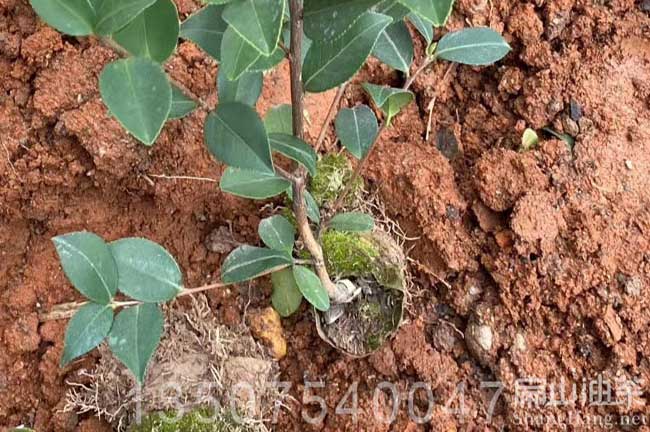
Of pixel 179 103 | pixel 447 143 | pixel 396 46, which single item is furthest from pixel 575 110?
pixel 179 103

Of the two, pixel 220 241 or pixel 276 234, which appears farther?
pixel 220 241

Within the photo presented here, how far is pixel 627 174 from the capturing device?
156cm

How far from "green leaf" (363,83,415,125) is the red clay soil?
364mm

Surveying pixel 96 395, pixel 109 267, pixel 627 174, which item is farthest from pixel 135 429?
pixel 627 174

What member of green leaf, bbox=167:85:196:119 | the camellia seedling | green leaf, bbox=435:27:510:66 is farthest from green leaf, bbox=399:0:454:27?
green leaf, bbox=435:27:510:66

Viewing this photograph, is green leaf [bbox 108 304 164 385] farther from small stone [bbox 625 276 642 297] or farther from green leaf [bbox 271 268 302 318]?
small stone [bbox 625 276 642 297]

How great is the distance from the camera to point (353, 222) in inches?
56.4

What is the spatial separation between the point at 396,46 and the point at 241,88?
319 mm

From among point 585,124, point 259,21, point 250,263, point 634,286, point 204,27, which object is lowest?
point 634,286

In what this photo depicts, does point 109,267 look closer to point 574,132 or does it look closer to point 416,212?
point 416,212

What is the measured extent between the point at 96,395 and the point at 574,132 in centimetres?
127

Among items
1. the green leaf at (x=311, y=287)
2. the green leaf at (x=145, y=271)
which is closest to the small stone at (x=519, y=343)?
the green leaf at (x=311, y=287)

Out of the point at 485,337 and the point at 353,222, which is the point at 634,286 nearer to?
the point at 485,337

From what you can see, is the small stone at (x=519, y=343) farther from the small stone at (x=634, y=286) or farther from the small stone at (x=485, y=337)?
the small stone at (x=634, y=286)
